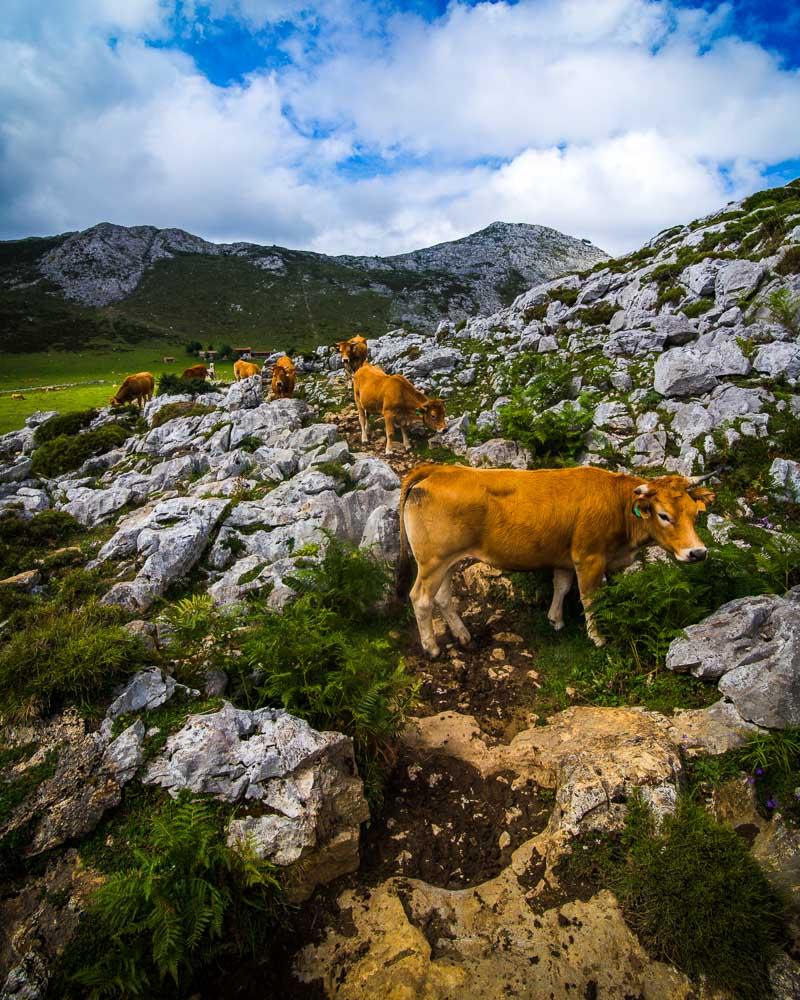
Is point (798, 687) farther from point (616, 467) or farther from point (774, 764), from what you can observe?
point (616, 467)

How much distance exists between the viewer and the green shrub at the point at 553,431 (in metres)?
11.4

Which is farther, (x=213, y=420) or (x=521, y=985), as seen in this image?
(x=213, y=420)

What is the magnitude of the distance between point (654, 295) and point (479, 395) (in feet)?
29.5

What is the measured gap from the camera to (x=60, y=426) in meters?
20.7

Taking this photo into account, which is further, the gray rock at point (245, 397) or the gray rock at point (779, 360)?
the gray rock at point (245, 397)

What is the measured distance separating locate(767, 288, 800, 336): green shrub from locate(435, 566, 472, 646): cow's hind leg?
11.8 metres

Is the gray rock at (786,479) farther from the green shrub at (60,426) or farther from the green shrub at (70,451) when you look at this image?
the green shrub at (60,426)

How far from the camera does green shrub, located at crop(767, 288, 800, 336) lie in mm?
12453

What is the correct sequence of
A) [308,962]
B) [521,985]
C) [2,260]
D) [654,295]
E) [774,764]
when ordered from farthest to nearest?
[2,260] < [654,295] < [774,764] < [308,962] < [521,985]

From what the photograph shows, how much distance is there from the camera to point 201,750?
4.26m

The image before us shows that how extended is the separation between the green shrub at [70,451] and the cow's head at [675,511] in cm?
1844

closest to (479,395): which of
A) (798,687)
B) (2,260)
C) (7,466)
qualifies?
(798,687)

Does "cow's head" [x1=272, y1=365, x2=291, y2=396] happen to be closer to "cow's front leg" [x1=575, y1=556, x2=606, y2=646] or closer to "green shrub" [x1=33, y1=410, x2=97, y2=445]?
"green shrub" [x1=33, y1=410, x2=97, y2=445]

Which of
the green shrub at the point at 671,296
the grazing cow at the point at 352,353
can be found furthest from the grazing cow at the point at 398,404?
the green shrub at the point at 671,296
